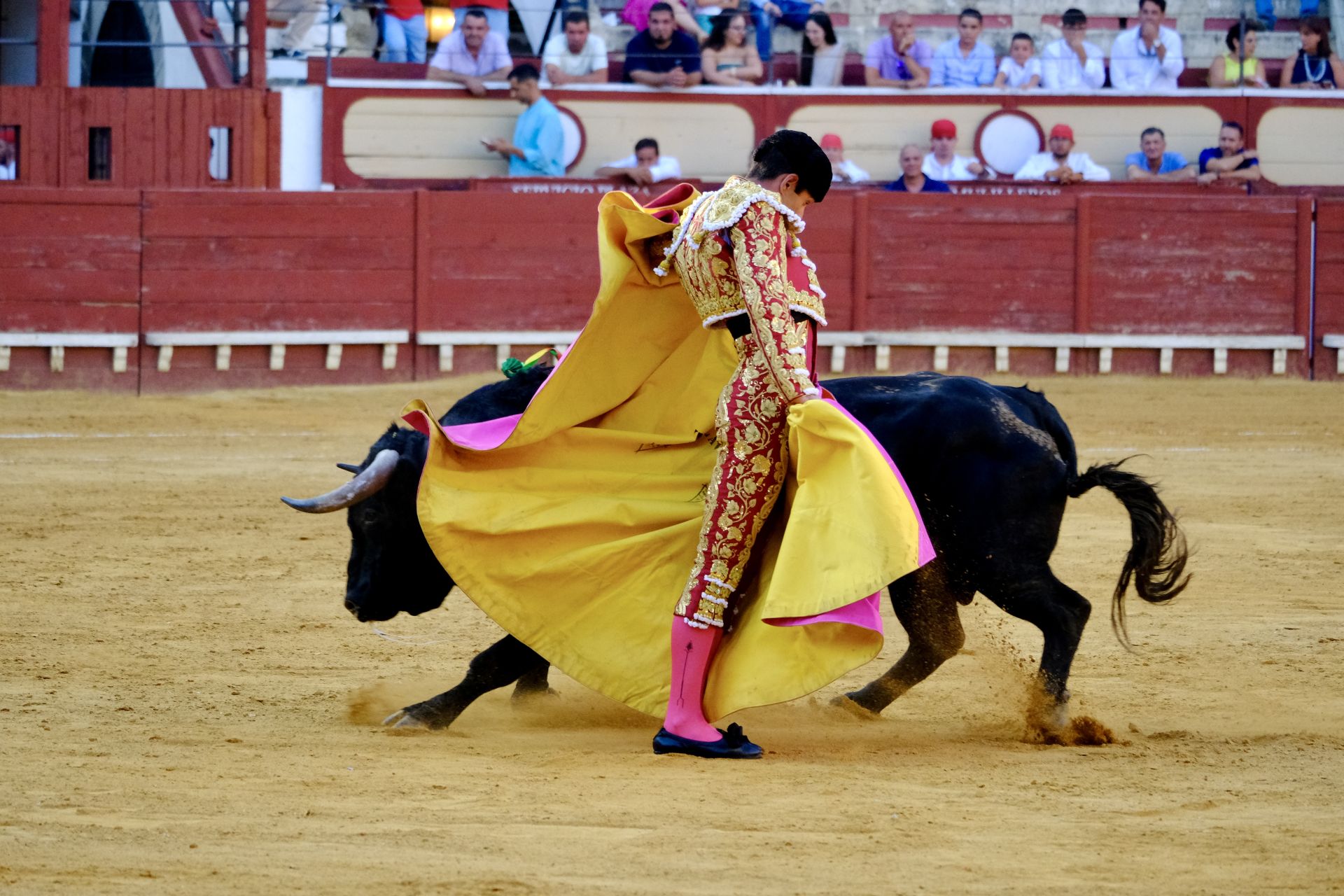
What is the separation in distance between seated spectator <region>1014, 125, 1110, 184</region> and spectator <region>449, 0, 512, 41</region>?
3.41m

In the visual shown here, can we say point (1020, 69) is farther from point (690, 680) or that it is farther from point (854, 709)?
point (690, 680)

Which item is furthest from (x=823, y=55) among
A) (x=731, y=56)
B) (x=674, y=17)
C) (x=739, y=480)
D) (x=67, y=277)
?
(x=739, y=480)

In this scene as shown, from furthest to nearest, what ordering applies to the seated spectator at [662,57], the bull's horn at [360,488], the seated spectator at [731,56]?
the seated spectator at [731,56] < the seated spectator at [662,57] < the bull's horn at [360,488]

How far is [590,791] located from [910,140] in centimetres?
844

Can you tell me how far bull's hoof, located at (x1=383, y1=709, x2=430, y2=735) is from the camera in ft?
10.7

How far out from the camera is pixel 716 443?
3305 mm

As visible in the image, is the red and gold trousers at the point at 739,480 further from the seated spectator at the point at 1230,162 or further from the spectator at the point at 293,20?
the spectator at the point at 293,20

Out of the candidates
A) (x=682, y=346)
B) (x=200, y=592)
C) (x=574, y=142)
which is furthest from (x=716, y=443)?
(x=574, y=142)

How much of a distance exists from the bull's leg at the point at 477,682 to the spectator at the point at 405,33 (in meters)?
7.88

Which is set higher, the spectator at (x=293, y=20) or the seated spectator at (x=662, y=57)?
the spectator at (x=293, y=20)

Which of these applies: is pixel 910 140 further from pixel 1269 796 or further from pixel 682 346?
pixel 1269 796

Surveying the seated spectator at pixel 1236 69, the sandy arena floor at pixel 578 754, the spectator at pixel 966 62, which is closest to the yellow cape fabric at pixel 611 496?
the sandy arena floor at pixel 578 754

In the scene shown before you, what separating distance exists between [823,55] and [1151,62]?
2.13 m

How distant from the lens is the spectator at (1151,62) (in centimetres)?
1058
